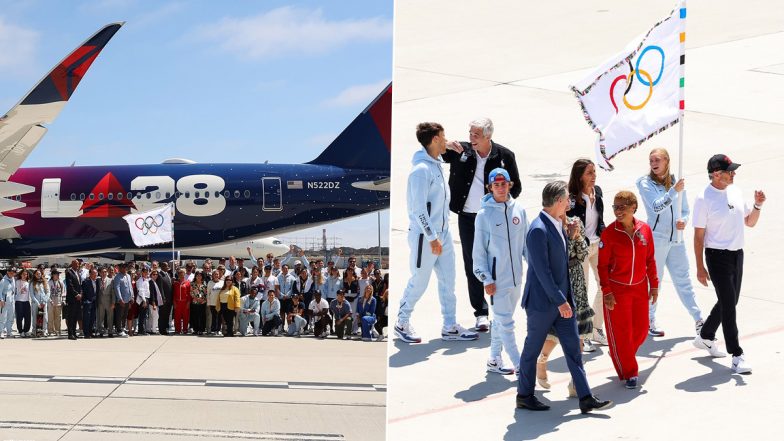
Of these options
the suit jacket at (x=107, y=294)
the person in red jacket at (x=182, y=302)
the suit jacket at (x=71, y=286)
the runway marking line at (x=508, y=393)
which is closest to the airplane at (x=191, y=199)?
the person in red jacket at (x=182, y=302)

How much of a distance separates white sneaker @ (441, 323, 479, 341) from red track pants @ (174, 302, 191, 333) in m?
8.88

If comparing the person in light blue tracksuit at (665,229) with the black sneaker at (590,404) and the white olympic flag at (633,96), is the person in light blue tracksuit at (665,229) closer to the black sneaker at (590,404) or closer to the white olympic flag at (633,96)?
the white olympic flag at (633,96)

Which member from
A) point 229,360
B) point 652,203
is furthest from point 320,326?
point 652,203

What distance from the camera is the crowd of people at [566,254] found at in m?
4.80

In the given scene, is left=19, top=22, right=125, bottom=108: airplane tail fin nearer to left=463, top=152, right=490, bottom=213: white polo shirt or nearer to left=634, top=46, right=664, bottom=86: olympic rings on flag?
left=463, top=152, right=490, bottom=213: white polo shirt

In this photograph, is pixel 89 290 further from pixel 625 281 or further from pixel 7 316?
pixel 625 281

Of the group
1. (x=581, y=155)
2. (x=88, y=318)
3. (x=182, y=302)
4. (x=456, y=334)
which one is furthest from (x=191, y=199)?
(x=456, y=334)

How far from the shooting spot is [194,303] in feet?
45.9

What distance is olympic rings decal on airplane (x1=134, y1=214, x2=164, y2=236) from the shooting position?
2014cm

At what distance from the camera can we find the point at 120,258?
3131 centimetres

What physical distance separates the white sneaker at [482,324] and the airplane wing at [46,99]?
8308mm

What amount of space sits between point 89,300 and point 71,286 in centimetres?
35

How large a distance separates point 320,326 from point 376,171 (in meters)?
15.4

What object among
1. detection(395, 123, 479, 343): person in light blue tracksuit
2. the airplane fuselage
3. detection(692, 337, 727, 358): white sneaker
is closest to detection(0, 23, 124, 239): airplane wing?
detection(395, 123, 479, 343): person in light blue tracksuit
